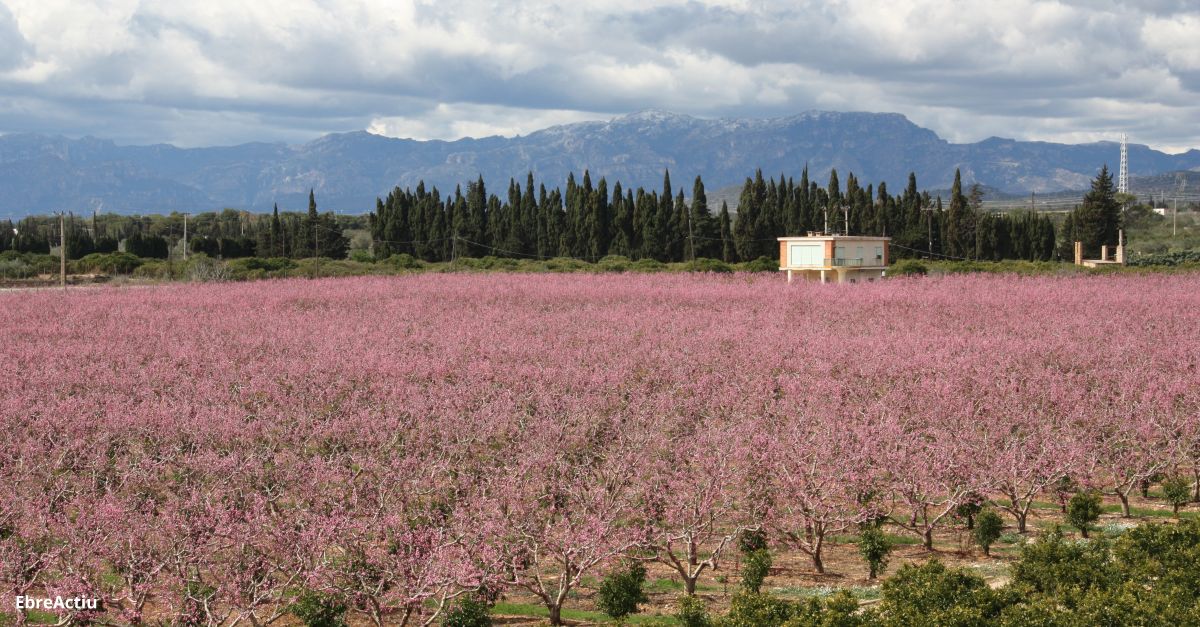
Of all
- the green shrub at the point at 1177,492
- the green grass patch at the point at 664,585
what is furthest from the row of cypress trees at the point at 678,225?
the green grass patch at the point at 664,585

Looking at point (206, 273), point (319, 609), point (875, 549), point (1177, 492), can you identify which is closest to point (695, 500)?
point (875, 549)

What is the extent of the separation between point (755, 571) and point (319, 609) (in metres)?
4.37

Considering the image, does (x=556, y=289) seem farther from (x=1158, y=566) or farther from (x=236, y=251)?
(x=236, y=251)

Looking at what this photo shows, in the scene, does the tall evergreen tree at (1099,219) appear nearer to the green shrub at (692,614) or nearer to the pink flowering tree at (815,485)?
the pink flowering tree at (815,485)

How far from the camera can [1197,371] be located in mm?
17984

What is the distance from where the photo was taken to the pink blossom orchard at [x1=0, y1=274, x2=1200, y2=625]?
32.5 feet

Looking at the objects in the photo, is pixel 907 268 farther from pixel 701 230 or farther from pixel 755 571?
pixel 755 571

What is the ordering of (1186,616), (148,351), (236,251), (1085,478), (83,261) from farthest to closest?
(236,251) → (83,261) → (148,351) → (1085,478) → (1186,616)

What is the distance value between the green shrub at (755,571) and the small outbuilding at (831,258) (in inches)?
1536

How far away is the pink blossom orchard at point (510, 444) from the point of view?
9914mm

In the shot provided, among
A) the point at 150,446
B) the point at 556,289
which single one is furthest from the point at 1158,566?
the point at 556,289

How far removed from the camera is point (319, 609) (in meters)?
9.73

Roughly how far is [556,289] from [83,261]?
42.0 metres

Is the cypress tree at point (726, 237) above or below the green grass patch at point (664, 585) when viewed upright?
above
